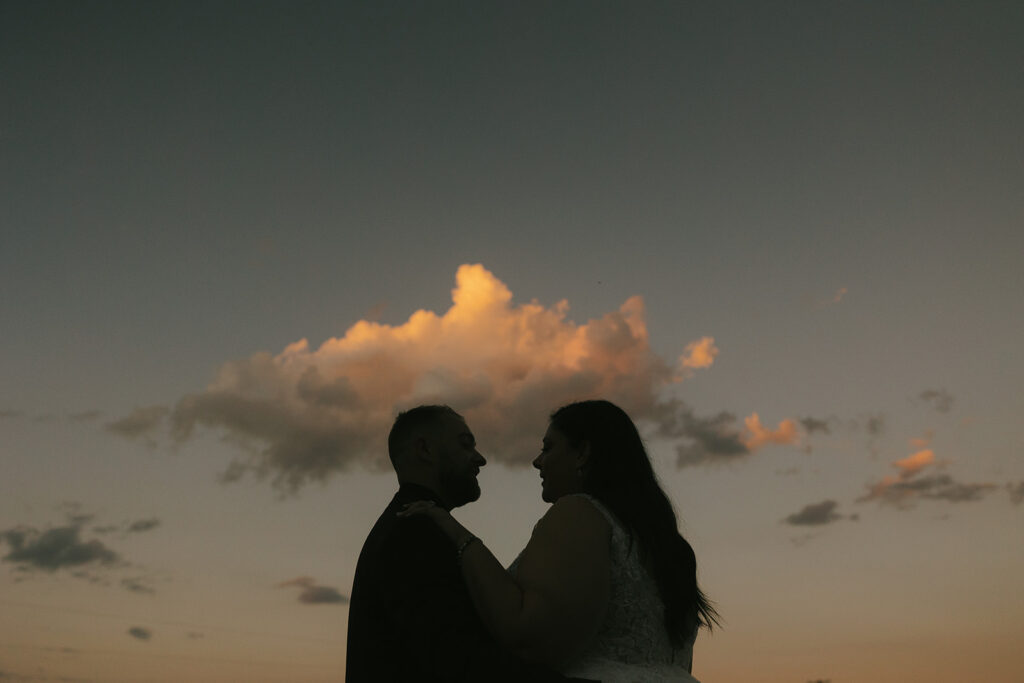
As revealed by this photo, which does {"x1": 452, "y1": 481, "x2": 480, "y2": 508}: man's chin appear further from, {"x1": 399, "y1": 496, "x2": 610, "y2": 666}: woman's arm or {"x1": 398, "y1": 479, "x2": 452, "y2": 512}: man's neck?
{"x1": 399, "y1": 496, "x2": 610, "y2": 666}: woman's arm

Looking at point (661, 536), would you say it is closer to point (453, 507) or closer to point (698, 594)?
point (698, 594)

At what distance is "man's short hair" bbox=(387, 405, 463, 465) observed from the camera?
28.0ft

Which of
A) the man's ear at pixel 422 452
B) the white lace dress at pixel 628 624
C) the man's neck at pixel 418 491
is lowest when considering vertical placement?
the white lace dress at pixel 628 624

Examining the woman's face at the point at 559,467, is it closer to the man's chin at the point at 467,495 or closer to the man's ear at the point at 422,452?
the man's chin at the point at 467,495

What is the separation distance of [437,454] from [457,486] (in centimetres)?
37

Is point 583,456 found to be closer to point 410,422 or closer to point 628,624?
point 628,624

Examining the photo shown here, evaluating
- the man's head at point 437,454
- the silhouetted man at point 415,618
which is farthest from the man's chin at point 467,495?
the silhouetted man at point 415,618

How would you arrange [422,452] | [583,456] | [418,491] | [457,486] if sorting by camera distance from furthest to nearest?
[457,486] < [422,452] < [418,491] < [583,456]

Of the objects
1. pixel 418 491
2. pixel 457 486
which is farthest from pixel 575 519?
pixel 457 486

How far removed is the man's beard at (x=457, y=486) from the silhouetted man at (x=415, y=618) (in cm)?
50

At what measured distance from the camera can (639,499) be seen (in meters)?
7.25

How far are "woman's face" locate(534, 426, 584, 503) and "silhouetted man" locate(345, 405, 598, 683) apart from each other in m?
1.15

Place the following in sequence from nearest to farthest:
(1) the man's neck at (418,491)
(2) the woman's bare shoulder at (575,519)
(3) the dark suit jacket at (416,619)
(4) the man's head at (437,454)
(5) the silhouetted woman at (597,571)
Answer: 1. (3) the dark suit jacket at (416,619)
2. (5) the silhouetted woman at (597,571)
3. (2) the woman's bare shoulder at (575,519)
4. (1) the man's neck at (418,491)
5. (4) the man's head at (437,454)

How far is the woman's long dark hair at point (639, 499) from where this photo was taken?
23.2 feet
